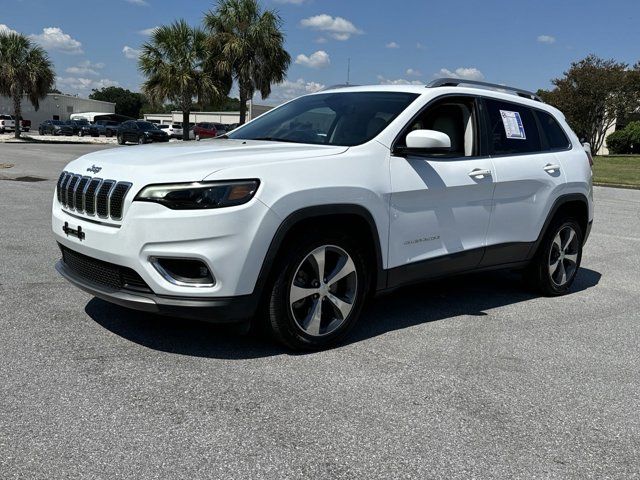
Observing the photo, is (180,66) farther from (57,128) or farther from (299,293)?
(299,293)

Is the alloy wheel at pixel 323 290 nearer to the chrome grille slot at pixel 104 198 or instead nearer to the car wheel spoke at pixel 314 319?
the car wheel spoke at pixel 314 319

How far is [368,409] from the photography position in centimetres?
327

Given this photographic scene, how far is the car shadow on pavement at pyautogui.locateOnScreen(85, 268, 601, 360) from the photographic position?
401 cm

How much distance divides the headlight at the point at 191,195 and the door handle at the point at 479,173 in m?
2.13

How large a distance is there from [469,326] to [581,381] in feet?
3.56

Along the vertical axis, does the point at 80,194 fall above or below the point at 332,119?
below

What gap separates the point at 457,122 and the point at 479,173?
0.48 meters

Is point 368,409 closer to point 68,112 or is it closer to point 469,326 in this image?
point 469,326

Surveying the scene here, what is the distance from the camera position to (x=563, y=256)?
5918 mm

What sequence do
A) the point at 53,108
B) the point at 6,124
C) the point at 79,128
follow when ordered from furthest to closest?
the point at 53,108
the point at 6,124
the point at 79,128

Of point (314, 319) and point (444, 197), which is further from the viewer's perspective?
point (444, 197)

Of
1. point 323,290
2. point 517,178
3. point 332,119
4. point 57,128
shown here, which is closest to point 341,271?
point 323,290

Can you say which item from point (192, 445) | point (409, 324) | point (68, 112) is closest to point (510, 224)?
point (409, 324)

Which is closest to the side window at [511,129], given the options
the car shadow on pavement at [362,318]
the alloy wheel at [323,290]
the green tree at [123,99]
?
the car shadow on pavement at [362,318]
